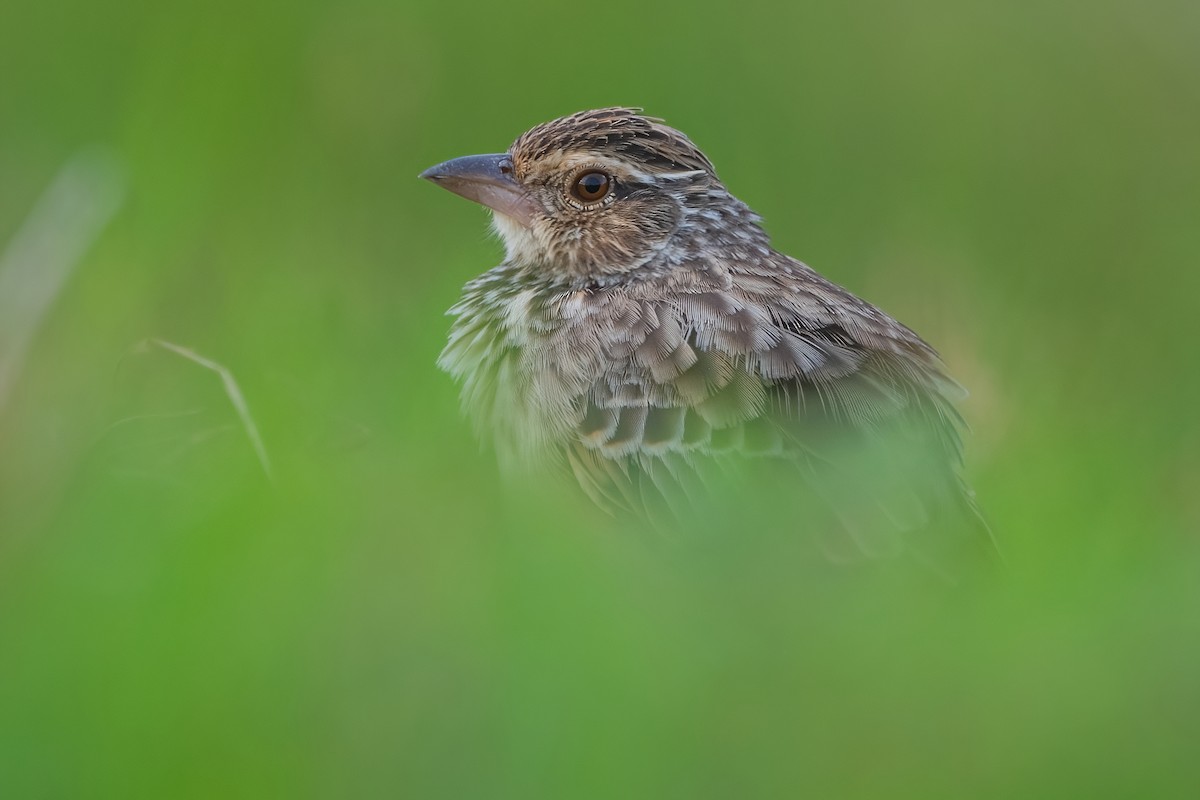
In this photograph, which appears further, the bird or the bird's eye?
the bird's eye

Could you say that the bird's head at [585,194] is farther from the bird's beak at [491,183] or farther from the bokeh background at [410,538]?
the bokeh background at [410,538]

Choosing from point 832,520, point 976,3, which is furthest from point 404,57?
point 832,520

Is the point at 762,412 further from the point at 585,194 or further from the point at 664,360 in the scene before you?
the point at 585,194

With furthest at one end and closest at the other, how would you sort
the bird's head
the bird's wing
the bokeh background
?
the bird's head < the bird's wing < the bokeh background

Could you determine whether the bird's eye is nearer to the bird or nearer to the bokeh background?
the bird

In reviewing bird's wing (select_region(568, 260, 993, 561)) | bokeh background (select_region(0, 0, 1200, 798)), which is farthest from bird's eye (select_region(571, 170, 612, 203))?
bird's wing (select_region(568, 260, 993, 561))

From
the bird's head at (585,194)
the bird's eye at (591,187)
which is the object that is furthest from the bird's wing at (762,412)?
the bird's eye at (591,187)

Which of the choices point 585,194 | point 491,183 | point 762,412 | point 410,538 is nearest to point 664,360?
point 762,412

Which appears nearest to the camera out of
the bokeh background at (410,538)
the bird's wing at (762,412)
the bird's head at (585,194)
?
the bokeh background at (410,538)
